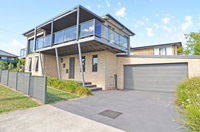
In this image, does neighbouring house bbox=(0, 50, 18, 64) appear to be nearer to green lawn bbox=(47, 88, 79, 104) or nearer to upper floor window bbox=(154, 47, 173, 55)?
green lawn bbox=(47, 88, 79, 104)

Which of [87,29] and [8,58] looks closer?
[87,29]

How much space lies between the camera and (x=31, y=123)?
133 inches

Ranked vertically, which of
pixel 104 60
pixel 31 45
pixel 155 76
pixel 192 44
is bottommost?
pixel 155 76

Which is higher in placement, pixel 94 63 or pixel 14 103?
pixel 94 63

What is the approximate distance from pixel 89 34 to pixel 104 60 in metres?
3.06

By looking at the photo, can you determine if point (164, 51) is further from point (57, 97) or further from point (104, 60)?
point (57, 97)

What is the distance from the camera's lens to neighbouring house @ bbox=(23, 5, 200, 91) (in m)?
8.68

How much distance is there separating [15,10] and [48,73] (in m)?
7.12

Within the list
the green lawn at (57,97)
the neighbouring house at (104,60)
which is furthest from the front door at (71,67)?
the green lawn at (57,97)

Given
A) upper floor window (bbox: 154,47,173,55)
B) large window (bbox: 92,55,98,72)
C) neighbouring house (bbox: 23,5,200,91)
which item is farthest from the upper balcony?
upper floor window (bbox: 154,47,173,55)

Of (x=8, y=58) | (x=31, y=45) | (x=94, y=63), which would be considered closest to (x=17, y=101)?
(x=94, y=63)

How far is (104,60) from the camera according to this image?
10.4m

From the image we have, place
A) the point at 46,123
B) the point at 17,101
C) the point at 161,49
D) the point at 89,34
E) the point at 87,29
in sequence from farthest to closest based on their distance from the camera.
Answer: the point at 161,49, the point at 87,29, the point at 89,34, the point at 17,101, the point at 46,123

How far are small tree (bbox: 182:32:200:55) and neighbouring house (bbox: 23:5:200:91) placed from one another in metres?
11.1
